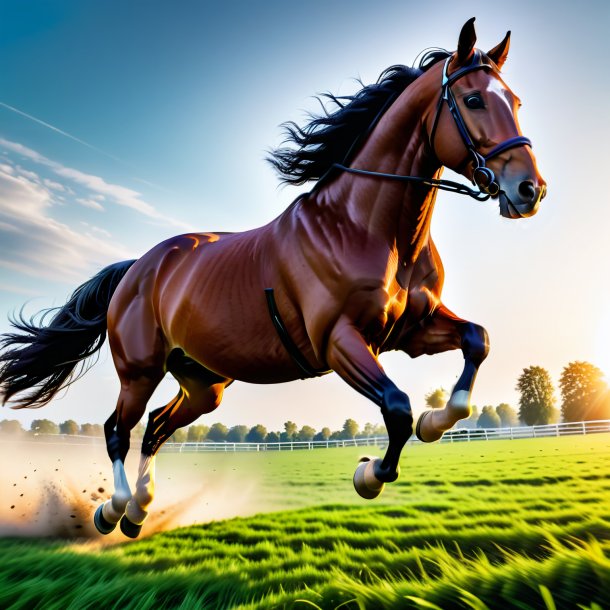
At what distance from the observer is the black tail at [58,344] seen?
5223 millimetres

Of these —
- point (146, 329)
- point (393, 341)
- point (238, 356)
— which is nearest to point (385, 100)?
point (393, 341)

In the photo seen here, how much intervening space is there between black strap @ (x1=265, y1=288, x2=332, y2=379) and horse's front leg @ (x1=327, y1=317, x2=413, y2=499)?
451 millimetres

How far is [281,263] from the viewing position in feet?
11.6

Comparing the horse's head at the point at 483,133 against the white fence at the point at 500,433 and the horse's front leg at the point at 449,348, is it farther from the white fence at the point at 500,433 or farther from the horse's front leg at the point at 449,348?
the white fence at the point at 500,433

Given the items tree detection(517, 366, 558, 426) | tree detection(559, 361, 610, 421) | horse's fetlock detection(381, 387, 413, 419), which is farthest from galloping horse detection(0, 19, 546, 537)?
tree detection(517, 366, 558, 426)

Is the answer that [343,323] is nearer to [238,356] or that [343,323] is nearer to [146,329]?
[238,356]

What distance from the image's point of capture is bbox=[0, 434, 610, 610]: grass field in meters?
2.23

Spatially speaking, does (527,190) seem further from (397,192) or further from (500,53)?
(500,53)

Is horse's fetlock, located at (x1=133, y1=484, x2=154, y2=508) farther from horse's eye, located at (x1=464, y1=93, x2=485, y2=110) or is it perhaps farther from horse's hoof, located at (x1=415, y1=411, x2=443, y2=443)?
horse's eye, located at (x1=464, y1=93, x2=485, y2=110)

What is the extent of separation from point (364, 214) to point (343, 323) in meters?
0.77

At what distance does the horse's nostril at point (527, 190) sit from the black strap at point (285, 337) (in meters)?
1.68

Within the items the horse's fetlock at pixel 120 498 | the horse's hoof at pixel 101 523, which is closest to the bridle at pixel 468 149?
the horse's fetlock at pixel 120 498

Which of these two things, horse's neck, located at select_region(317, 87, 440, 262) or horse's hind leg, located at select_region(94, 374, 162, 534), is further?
horse's hind leg, located at select_region(94, 374, 162, 534)

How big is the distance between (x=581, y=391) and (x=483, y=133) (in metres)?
42.2
